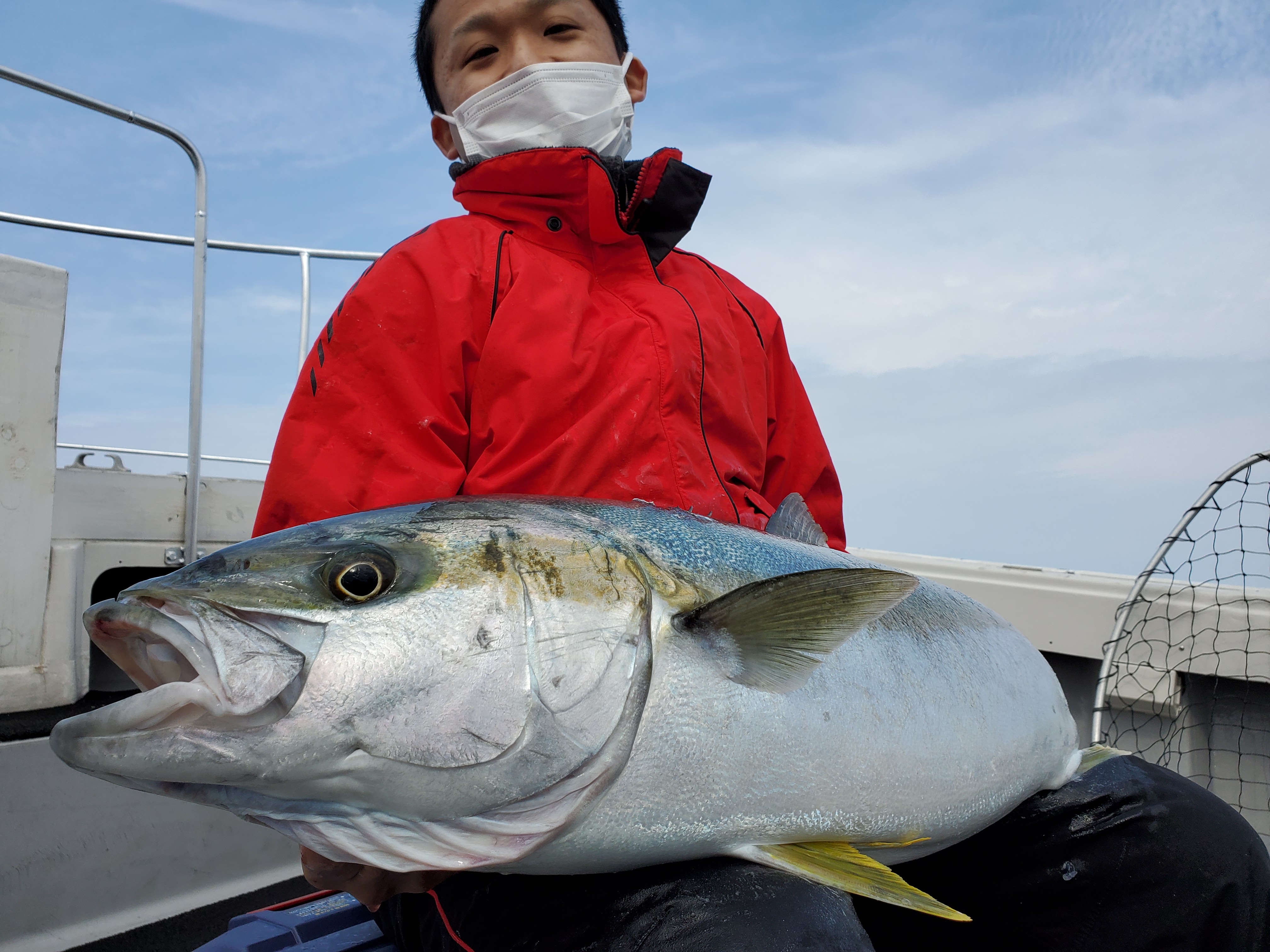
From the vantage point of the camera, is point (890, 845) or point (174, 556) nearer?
point (890, 845)

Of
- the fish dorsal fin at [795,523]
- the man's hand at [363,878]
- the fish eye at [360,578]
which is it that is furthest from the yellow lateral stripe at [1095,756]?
the fish eye at [360,578]

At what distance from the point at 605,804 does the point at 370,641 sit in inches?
13.7

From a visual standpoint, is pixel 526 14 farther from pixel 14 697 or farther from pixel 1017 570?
pixel 1017 570

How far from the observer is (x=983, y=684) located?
144cm

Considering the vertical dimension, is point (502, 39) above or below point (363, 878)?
above

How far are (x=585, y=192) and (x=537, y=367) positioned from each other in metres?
0.53

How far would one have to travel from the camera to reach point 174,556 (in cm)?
325

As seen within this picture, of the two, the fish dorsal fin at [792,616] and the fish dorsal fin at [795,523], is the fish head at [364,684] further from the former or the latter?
the fish dorsal fin at [795,523]

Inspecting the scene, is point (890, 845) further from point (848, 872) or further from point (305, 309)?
point (305, 309)

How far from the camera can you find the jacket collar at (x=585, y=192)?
1.98m

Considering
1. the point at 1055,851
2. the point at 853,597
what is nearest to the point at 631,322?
the point at 853,597

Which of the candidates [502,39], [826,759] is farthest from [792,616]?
[502,39]

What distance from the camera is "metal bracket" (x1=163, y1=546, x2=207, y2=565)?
3230 millimetres

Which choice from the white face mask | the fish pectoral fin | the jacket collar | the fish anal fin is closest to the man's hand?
the fish pectoral fin
